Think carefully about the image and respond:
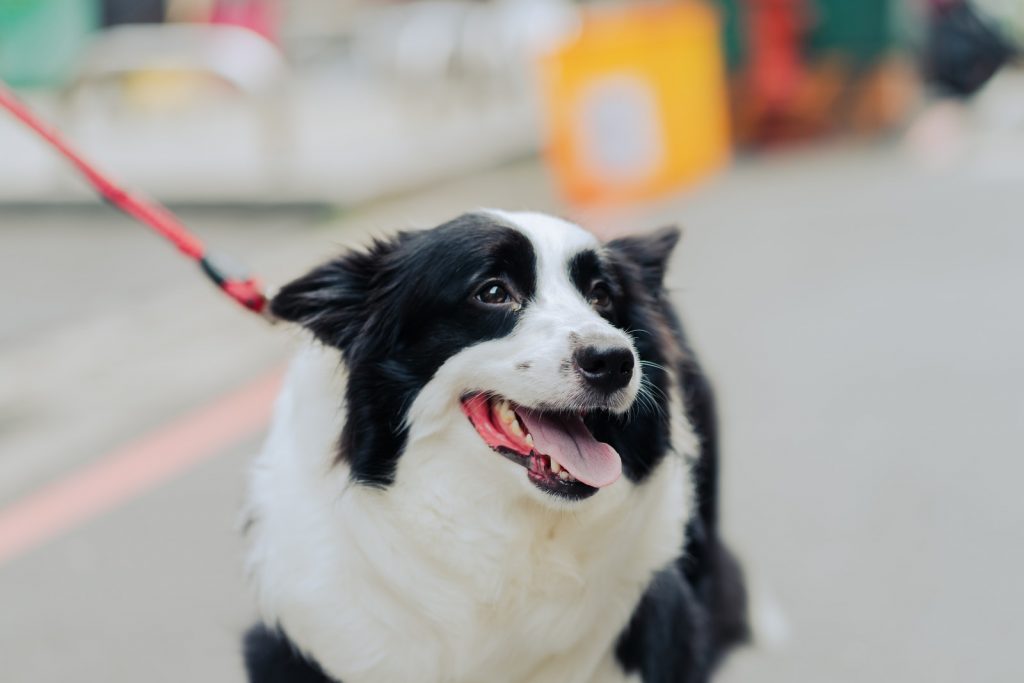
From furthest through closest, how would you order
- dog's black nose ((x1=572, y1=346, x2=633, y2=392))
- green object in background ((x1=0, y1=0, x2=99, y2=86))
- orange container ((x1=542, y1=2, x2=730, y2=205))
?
orange container ((x1=542, y1=2, x2=730, y2=205)) → green object in background ((x1=0, y1=0, x2=99, y2=86)) → dog's black nose ((x1=572, y1=346, x2=633, y2=392))

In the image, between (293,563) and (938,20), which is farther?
(938,20)

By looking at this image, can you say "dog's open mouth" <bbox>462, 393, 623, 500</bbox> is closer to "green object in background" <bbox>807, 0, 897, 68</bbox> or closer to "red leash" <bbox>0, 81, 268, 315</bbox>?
"red leash" <bbox>0, 81, 268, 315</bbox>

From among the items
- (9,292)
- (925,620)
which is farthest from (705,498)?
(9,292)

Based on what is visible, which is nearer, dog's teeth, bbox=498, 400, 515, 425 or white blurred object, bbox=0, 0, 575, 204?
dog's teeth, bbox=498, 400, 515, 425

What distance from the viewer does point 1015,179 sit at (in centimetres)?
1048

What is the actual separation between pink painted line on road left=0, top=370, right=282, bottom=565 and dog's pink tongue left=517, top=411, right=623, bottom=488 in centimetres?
262

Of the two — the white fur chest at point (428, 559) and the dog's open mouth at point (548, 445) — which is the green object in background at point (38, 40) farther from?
the dog's open mouth at point (548, 445)

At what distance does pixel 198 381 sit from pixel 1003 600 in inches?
139

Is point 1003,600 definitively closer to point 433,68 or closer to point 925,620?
point 925,620

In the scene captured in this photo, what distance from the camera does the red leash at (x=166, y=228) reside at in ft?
9.60

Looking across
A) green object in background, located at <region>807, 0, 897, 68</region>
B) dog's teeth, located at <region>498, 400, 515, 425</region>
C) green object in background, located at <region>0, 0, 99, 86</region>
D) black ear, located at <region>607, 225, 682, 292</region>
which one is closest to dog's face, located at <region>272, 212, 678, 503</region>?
dog's teeth, located at <region>498, 400, 515, 425</region>

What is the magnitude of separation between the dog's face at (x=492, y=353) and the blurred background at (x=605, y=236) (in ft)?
0.71

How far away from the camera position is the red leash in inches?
115

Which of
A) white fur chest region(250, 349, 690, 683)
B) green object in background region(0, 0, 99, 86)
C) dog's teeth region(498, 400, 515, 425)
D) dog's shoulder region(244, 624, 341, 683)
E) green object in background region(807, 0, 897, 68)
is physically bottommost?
green object in background region(807, 0, 897, 68)
